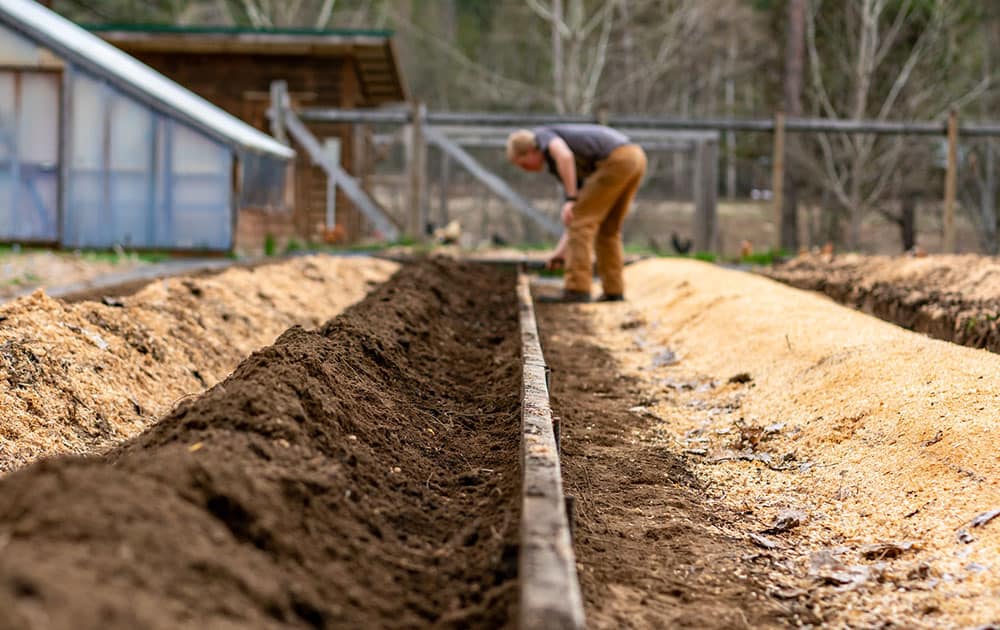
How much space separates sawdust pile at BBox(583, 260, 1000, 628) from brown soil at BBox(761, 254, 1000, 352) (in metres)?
0.67

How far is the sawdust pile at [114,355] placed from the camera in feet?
12.7

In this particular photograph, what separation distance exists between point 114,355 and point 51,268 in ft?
16.9

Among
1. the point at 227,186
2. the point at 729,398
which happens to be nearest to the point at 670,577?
the point at 729,398

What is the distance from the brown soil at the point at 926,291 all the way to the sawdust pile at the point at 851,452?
2.21 feet

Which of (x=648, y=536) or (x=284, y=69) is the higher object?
(x=284, y=69)

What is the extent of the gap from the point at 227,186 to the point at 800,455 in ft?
31.2

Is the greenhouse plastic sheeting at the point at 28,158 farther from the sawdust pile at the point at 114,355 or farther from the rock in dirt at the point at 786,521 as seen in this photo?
the rock in dirt at the point at 786,521

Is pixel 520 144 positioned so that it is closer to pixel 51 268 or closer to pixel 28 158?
pixel 51 268

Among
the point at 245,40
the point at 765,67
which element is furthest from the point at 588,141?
the point at 765,67

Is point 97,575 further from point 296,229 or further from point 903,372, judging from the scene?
point 296,229

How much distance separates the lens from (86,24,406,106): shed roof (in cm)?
1783

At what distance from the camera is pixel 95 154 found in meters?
11.8

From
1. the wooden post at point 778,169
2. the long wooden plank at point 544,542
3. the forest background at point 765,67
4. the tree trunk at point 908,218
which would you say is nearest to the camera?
the long wooden plank at point 544,542

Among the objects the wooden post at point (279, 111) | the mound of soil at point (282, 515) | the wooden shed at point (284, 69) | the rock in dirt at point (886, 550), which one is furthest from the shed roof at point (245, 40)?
the rock in dirt at point (886, 550)
